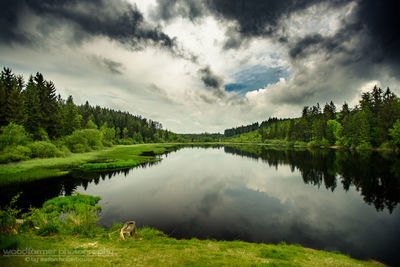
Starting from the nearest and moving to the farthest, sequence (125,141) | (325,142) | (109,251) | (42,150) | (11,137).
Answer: (109,251)
(11,137)
(42,150)
(325,142)
(125,141)

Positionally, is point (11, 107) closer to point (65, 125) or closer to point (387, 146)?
point (65, 125)

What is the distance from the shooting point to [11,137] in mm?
40219

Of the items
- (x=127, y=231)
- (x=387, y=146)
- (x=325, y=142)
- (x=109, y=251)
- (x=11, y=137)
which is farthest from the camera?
(x=325, y=142)

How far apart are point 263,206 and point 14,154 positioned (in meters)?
55.7

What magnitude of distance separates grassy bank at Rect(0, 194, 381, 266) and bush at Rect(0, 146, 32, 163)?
1552 inches

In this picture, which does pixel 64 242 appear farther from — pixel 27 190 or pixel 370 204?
pixel 370 204

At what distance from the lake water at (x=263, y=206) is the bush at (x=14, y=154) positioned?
17955 mm

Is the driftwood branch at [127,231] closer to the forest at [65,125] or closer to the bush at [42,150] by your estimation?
the forest at [65,125]

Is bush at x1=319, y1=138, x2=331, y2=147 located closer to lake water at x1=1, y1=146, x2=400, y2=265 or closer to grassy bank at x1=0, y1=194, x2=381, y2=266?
lake water at x1=1, y1=146, x2=400, y2=265

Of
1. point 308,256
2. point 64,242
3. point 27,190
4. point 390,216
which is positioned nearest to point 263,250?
point 308,256

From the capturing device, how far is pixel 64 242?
33.9 ft

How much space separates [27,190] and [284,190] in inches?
1603

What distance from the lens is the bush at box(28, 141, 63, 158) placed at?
45156 mm

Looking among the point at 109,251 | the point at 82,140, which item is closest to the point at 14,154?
the point at 82,140
